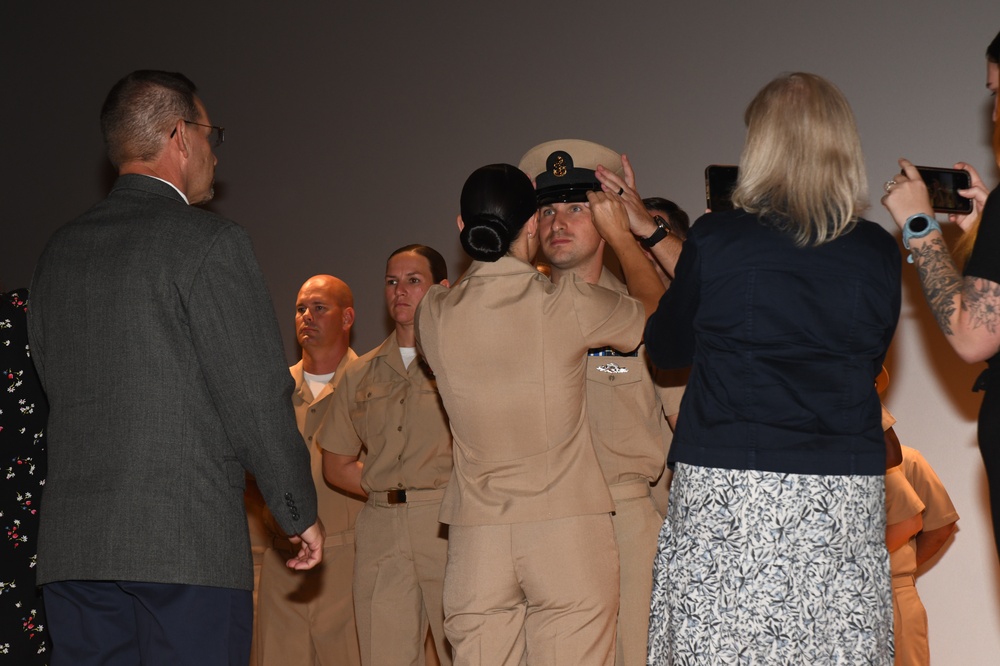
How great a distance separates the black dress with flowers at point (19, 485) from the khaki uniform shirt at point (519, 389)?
3.50 ft

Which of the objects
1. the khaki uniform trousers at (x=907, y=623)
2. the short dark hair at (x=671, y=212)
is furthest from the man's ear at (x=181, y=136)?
the khaki uniform trousers at (x=907, y=623)

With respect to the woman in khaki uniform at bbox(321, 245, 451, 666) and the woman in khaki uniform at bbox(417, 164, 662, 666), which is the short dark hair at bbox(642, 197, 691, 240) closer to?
the woman in khaki uniform at bbox(321, 245, 451, 666)

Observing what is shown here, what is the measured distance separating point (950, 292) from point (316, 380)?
3.54 m

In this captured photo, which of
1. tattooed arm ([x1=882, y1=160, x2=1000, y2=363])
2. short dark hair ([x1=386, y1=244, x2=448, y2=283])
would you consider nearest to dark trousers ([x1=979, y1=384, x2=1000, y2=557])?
tattooed arm ([x1=882, y1=160, x2=1000, y2=363])

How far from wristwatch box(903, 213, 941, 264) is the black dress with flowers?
2178 millimetres

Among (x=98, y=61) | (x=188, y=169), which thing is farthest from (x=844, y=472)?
(x=98, y=61)

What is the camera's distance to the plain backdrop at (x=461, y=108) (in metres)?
3.90

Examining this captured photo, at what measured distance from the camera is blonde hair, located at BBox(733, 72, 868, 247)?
7.38 feet

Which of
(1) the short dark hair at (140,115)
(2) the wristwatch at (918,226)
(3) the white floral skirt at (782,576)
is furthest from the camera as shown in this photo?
(1) the short dark hair at (140,115)

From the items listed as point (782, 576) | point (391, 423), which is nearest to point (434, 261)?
point (391, 423)

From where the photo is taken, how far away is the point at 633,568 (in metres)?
3.12

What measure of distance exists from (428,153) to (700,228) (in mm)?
3289

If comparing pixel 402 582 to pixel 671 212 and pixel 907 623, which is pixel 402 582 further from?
pixel 907 623

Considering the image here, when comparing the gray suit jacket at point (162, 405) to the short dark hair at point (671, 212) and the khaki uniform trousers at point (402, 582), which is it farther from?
the short dark hair at point (671, 212)
